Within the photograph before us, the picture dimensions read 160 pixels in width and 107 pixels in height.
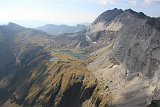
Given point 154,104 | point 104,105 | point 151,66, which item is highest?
point 151,66

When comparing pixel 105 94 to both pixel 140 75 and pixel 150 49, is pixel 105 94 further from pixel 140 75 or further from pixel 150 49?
pixel 150 49

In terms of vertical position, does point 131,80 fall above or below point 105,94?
above

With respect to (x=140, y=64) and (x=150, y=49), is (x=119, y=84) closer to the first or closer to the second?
(x=140, y=64)

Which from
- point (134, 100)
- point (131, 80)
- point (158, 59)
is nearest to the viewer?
point (134, 100)

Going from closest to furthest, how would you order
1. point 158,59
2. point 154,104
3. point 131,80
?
point 154,104, point 158,59, point 131,80

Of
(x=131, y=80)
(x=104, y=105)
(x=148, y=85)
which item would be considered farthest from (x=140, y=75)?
(x=104, y=105)

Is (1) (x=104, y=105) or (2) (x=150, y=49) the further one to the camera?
(2) (x=150, y=49)

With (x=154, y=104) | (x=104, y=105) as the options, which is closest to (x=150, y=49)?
(x=104, y=105)

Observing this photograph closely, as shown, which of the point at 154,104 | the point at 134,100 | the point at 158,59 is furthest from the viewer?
the point at 158,59

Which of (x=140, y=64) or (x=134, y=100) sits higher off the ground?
(x=140, y=64)
